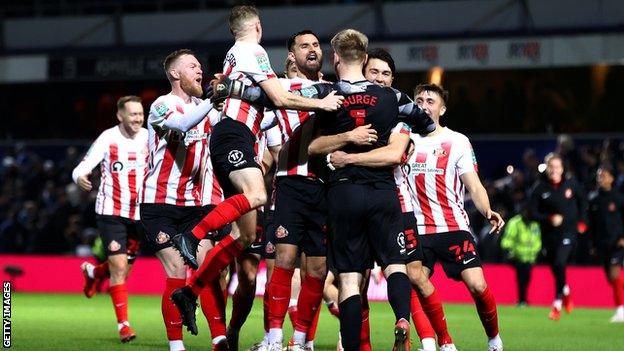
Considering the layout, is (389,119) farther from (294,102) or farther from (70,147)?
(70,147)

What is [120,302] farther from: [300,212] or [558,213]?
[558,213]

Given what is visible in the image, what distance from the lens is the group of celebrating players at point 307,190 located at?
908cm

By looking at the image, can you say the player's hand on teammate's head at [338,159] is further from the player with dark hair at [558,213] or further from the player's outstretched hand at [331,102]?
the player with dark hair at [558,213]

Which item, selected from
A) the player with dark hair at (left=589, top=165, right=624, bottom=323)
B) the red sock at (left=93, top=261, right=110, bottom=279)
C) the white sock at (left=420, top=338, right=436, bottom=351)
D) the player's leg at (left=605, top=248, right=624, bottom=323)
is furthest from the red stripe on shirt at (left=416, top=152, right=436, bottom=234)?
the player with dark hair at (left=589, top=165, right=624, bottom=323)

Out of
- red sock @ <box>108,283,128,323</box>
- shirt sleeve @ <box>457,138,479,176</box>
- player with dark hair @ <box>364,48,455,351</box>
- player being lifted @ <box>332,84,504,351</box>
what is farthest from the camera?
red sock @ <box>108,283,128,323</box>

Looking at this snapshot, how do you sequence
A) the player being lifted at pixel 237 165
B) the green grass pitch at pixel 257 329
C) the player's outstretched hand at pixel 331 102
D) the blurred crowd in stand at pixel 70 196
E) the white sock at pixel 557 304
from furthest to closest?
the blurred crowd in stand at pixel 70 196
the white sock at pixel 557 304
the green grass pitch at pixel 257 329
the player being lifted at pixel 237 165
the player's outstretched hand at pixel 331 102

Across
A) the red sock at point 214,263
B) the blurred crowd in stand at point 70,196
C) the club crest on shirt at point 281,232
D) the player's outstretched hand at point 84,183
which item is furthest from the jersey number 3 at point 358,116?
the blurred crowd in stand at point 70,196

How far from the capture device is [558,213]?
63.3 feet

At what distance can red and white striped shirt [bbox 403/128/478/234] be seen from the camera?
1145cm

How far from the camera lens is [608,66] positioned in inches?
1014

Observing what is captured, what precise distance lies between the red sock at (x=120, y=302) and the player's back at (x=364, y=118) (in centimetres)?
468

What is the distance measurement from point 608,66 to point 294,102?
58.5 ft

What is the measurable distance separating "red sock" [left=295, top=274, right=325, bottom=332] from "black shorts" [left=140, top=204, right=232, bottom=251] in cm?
125

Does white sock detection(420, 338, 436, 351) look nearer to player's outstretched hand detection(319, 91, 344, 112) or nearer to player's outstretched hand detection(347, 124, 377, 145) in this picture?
player's outstretched hand detection(347, 124, 377, 145)
